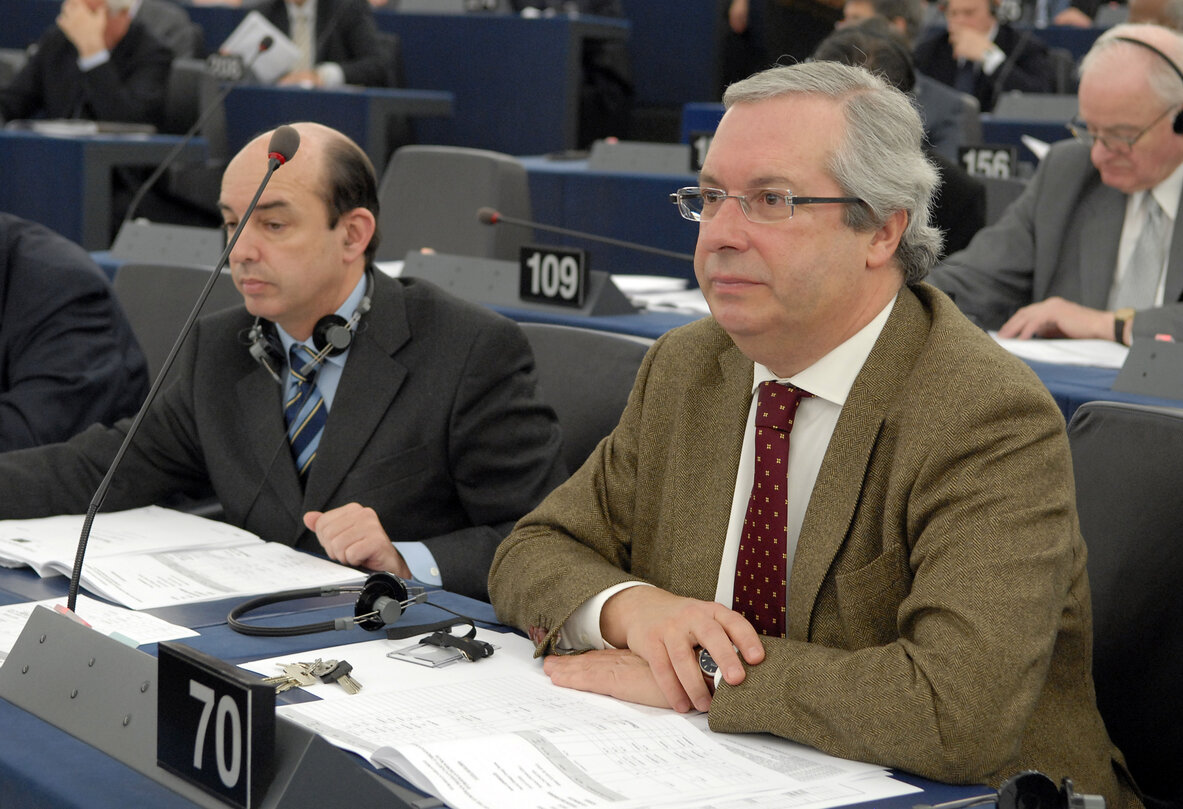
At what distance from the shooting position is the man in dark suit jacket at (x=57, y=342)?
269 cm

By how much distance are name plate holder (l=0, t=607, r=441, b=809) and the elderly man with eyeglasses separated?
2429 mm

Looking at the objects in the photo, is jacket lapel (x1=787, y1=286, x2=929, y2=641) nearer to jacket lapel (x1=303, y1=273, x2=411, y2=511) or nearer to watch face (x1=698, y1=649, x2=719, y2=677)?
watch face (x1=698, y1=649, x2=719, y2=677)

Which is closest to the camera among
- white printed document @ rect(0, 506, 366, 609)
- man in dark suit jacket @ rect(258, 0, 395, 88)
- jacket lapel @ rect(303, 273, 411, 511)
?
white printed document @ rect(0, 506, 366, 609)

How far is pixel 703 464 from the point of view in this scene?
1596 millimetres

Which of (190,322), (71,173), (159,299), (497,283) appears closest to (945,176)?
(497,283)

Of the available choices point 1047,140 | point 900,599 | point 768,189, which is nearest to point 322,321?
point 768,189

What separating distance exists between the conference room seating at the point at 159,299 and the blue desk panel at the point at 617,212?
2314 mm

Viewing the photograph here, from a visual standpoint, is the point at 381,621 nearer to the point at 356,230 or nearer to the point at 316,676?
the point at 316,676

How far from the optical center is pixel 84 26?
709 centimetres

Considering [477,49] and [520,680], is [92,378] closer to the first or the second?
[520,680]

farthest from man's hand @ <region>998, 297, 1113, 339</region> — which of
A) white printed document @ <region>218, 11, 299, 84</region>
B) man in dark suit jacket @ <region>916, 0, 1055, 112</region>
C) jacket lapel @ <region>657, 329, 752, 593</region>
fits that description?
white printed document @ <region>218, 11, 299, 84</region>

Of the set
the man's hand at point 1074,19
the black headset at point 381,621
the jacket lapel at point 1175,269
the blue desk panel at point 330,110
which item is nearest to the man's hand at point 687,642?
the black headset at point 381,621

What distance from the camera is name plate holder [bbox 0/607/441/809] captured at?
109 centimetres

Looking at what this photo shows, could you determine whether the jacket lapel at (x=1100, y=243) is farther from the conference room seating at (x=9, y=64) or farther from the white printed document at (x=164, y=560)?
the conference room seating at (x=9, y=64)
